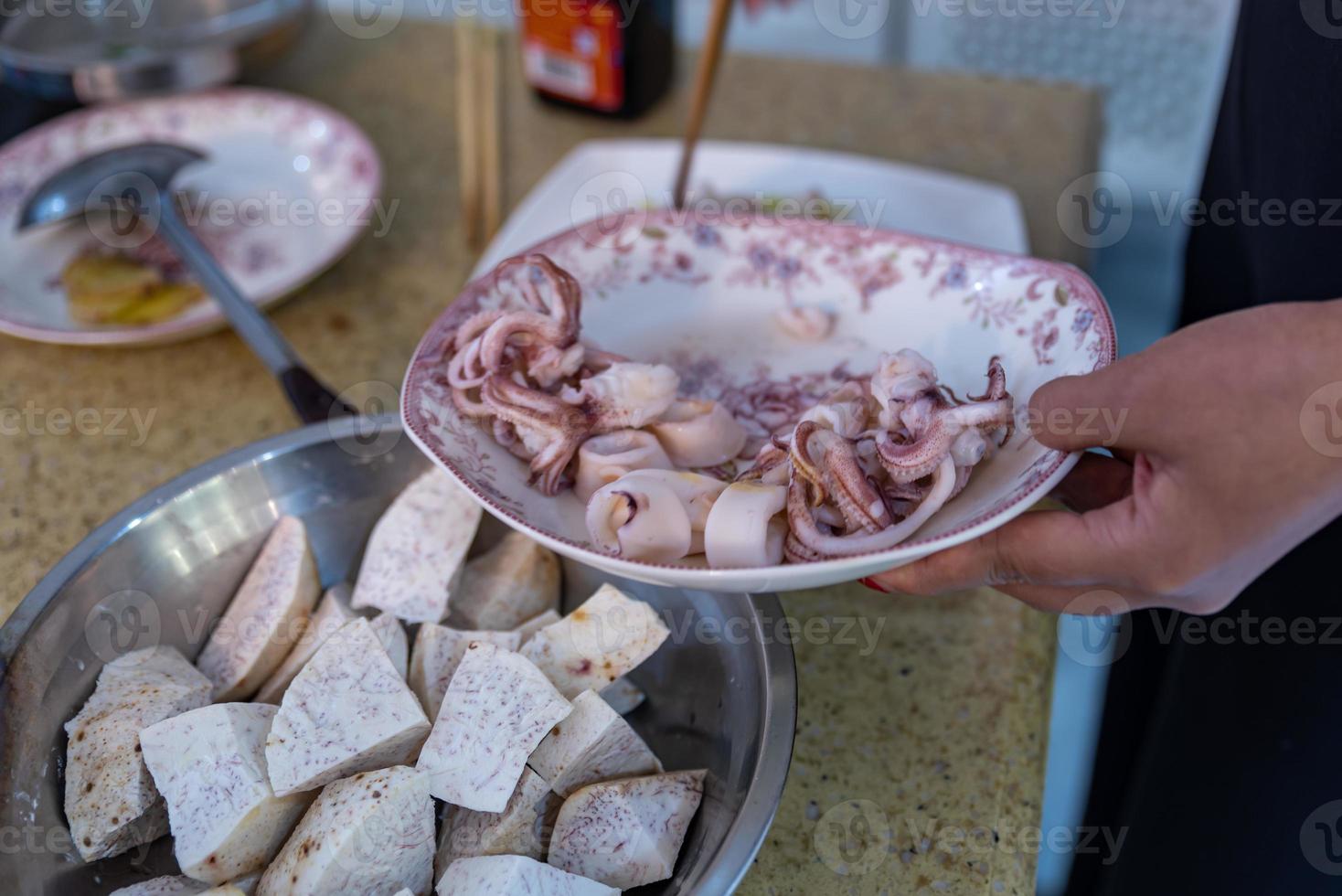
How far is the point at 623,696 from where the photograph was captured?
29.1 inches

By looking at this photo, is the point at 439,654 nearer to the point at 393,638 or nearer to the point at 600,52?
the point at 393,638

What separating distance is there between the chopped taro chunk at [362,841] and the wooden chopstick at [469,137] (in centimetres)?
78

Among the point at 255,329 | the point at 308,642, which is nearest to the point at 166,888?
the point at 308,642

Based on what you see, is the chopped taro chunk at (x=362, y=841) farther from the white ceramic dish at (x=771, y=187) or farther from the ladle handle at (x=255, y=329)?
the white ceramic dish at (x=771, y=187)

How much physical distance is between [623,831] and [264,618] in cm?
30

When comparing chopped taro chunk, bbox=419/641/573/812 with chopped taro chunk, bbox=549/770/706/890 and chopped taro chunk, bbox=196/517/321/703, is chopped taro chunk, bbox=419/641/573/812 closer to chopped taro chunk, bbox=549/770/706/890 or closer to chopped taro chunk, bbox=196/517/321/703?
chopped taro chunk, bbox=549/770/706/890

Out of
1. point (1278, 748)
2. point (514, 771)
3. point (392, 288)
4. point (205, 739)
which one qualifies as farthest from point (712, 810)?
point (392, 288)

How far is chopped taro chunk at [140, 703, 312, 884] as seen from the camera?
0.60 metres

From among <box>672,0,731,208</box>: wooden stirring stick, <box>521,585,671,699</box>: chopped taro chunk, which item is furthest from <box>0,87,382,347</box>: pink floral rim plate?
<box>521,585,671,699</box>: chopped taro chunk

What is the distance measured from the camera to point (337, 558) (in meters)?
0.81

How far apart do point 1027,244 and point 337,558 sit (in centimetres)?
85

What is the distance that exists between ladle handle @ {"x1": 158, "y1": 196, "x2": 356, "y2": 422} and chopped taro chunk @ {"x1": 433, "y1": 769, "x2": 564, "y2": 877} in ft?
1.25

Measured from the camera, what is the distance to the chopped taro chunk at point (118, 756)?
2.03 ft

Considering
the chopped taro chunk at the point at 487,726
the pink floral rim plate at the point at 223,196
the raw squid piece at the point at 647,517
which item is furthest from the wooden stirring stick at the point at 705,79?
the chopped taro chunk at the point at 487,726
